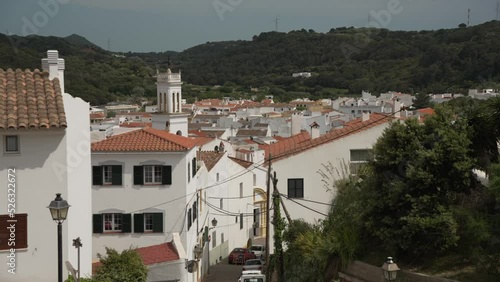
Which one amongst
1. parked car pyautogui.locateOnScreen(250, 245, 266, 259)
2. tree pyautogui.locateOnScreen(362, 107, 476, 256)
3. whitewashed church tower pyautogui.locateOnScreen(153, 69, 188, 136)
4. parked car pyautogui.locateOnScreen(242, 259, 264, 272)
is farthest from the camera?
whitewashed church tower pyautogui.locateOnScreen(153, 69, 188, 136)

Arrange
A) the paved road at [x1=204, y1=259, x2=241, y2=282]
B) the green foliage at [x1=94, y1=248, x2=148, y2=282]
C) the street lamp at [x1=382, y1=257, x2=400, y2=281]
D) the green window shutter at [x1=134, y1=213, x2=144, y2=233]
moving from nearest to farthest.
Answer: the street lamp at [x1=382, y1=257, x2=400, y2=281]
the green foliage at [x1=94, y1=248, x2=148, y2=282]
the green window shutter at [x1=134, y1=213, x2=144, y2=233]
the paved road at [x1=204, y1=259, x2=241, y2=282]

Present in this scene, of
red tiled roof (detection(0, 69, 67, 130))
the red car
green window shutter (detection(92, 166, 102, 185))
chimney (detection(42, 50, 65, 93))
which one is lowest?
the red car

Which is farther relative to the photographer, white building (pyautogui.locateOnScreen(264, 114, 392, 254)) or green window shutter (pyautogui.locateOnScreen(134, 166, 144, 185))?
green window shutter (pyautogui.locateOnScreen(134, 166, 144, 185))

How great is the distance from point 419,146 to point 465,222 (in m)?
2.02

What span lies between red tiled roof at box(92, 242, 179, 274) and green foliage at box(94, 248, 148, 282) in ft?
15.4

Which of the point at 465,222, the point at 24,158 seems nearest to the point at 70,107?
the point at 24,158

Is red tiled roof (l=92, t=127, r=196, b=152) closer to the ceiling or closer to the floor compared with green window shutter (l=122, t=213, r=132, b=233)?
closer to the ceiling

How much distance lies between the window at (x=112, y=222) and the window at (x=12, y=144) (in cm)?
1423

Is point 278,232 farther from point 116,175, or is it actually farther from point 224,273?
point 224,273

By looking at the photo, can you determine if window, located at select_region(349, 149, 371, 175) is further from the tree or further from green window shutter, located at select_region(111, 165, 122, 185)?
the tree

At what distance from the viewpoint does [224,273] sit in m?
40.2

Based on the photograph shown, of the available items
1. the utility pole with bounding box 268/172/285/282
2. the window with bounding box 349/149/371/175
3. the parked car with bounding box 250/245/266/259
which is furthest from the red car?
the utility pole with bounding box 268/172/285/282

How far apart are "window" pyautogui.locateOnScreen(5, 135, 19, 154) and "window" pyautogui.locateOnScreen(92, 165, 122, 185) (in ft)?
45.4

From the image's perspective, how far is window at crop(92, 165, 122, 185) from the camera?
1185 inches
